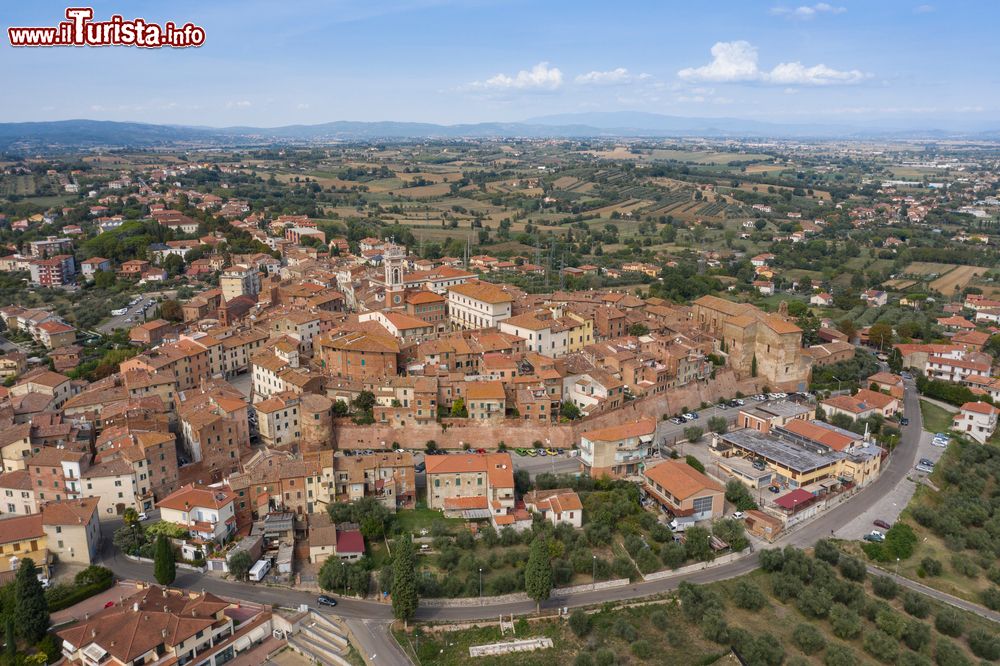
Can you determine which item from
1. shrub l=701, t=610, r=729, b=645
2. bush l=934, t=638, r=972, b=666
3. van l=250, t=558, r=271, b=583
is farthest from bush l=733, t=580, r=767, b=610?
van l=250, t=558, r=271, b=583

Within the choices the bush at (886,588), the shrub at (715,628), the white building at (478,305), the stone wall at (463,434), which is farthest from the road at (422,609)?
the white building at (478,305)

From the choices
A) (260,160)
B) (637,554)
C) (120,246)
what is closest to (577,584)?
(637,554)

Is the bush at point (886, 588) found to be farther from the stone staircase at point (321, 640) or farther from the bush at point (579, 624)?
the stone staircase at point (321, 640)

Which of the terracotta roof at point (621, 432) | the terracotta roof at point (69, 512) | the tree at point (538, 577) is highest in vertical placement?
the terracotta roof at point (621, 432)

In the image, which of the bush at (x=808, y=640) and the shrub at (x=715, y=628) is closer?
the bush at (x=808, y=640)

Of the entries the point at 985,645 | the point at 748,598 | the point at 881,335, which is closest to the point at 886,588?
the point at 985,645

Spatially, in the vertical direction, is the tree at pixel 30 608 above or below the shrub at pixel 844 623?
above

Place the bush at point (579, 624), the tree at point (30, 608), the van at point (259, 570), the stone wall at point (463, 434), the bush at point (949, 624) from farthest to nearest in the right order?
the stone wall at point (463, 434), the van at point (259, 570), the bush at point (949, 624), the bush at point (579, 624), the tree at point (30, 608)

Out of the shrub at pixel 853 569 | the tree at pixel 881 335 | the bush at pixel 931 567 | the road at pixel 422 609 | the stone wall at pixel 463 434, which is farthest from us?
the tree at pixel 881 335
